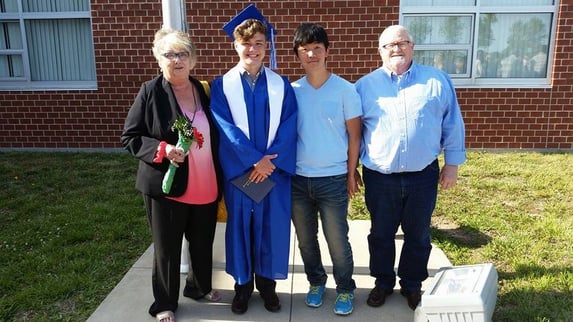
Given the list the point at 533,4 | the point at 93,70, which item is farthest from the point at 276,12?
the point at 533,4

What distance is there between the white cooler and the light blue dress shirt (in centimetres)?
68

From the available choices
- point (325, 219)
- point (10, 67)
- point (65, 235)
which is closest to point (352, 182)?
point (325, 219)

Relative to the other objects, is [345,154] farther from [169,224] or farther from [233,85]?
[169,224]

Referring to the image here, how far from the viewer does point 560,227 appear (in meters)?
4.33

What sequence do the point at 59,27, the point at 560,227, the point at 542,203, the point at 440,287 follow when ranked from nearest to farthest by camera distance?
1. the point at 440,287
2. the point at 560,227
3. the point at 542,203
4. the point at 59,27

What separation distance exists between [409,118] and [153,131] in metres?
1.45

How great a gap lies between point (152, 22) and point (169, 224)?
5.10 m

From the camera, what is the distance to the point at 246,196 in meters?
2.84

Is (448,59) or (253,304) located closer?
(253,304)

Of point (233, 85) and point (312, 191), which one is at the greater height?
point (233, 85)

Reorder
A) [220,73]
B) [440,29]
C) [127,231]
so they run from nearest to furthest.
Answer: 1. [127,231]
2. [220,73]
3. [440,29]

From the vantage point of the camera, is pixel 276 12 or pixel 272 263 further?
pixel 276 12

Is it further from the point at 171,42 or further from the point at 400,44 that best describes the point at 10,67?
the point at 400,44

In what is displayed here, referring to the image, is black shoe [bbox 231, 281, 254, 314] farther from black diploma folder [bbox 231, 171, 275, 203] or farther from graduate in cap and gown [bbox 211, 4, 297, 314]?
black diploma folder [bbox 231, 171, 275, 203]
